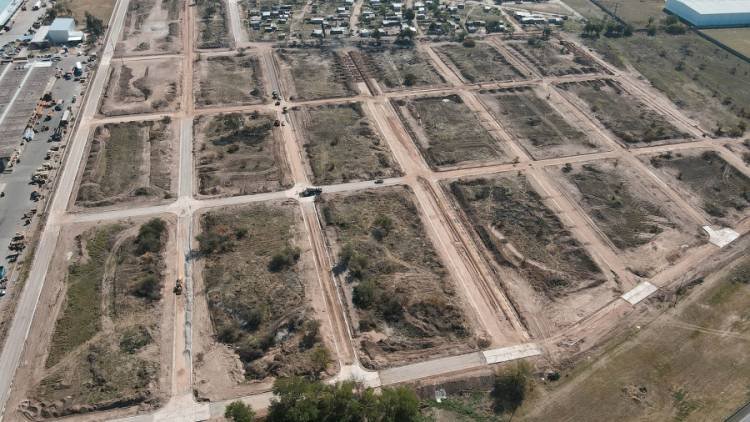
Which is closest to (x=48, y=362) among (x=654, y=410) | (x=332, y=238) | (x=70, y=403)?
(x=70, y=403)

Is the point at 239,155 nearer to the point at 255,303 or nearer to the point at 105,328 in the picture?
the point at 255,303

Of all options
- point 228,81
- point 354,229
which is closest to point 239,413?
point 354,229

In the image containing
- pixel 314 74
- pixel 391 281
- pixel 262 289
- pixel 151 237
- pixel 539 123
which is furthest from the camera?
pixel 314 74

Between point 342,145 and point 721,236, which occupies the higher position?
point 342,145

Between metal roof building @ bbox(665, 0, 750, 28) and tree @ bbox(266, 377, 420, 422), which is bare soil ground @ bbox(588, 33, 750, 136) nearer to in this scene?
metal roof building @ bbox(665, 0, 750, 28)

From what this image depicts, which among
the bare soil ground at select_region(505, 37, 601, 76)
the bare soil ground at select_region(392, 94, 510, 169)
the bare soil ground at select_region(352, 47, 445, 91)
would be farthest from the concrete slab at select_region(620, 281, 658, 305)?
the bare soil ground at select_region(505, 37, 601, 76)

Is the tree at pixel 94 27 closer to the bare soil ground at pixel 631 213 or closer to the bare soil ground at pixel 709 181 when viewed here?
the bare soil ground at pixel 631 213

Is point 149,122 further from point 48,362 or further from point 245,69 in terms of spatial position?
point 48,362
